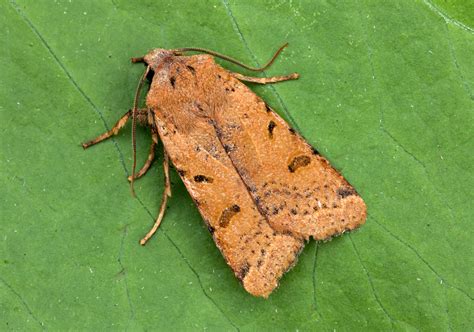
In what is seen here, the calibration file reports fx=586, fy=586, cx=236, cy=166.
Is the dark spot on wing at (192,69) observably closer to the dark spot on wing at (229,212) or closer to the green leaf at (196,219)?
the green leaf at (196,219)

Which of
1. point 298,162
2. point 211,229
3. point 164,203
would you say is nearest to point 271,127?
point 298,162

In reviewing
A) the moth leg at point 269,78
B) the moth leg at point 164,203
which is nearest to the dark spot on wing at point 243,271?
the moth leg at point 164,203

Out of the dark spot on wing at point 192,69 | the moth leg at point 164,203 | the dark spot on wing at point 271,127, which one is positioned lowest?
the moth leg at point 164,203

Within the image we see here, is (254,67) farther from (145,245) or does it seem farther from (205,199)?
(145,245)

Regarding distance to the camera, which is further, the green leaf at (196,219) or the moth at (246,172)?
the green leaf at (196,219)

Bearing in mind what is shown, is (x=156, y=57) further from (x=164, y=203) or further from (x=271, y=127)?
(x=164, y=203)

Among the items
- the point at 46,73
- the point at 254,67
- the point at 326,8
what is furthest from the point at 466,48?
the point at 46,73

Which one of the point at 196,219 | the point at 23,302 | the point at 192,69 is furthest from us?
the point at 196,219

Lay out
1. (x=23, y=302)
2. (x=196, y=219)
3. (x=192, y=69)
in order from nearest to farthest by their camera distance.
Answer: (x=192, y=69) < (x=23, y=302) < (x=196, y=219)
